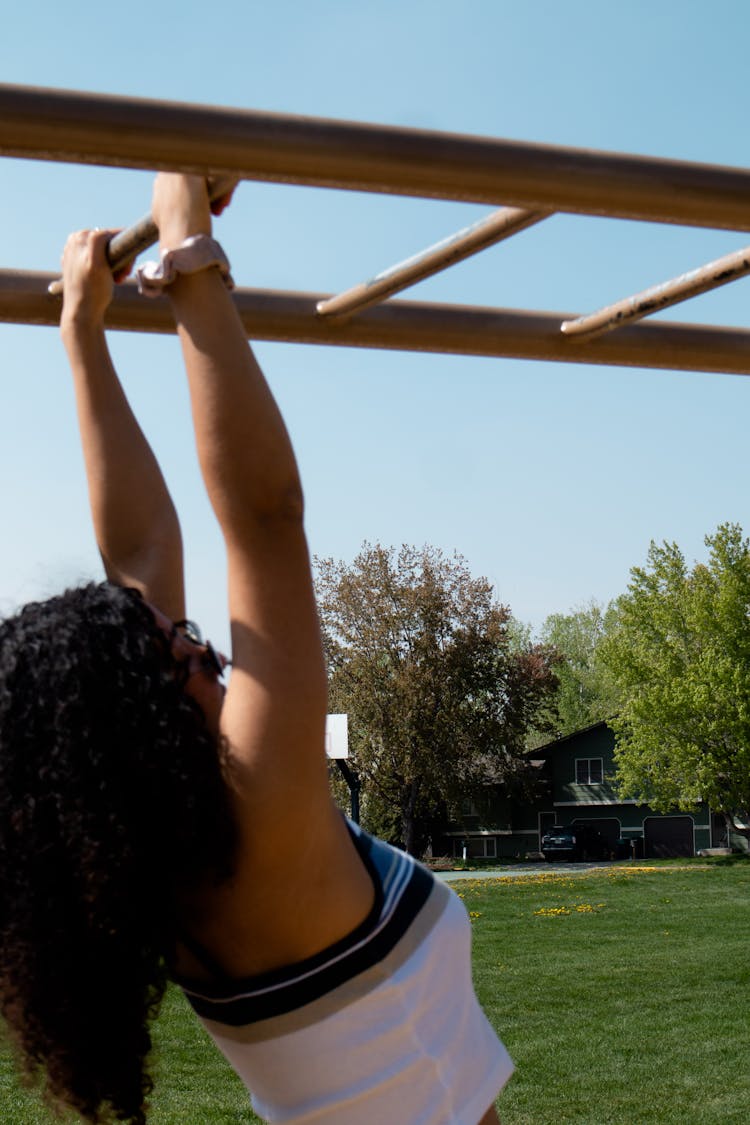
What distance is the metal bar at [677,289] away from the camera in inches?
70.9

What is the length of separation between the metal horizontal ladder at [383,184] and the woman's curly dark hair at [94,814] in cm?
42

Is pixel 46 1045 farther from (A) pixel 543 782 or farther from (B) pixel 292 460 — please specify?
(A) pixel 543 782

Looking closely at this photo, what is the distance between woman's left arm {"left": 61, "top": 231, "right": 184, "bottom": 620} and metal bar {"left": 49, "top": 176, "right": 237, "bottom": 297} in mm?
118

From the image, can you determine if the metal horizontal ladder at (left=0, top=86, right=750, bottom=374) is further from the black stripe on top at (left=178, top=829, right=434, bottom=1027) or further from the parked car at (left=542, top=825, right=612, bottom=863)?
the parked car at (left=542, top=825, right=612, bottom=863)

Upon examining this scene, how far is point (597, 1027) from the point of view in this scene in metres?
9.45

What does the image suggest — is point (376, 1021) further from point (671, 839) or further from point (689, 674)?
point (671, 839)

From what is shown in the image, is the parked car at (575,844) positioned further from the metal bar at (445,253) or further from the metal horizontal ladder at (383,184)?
the metal bar at (445,253)

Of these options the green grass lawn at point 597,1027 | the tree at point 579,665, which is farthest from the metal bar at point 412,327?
the tree at point 579,665

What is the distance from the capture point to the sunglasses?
1.36 m

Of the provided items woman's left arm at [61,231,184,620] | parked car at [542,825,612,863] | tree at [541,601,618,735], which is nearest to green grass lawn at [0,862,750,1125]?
woman's left arm at [61,231,184,620]

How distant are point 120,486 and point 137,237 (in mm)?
355

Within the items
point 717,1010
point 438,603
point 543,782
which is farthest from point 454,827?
point 717,1010

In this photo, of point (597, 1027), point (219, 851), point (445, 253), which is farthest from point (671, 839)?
point (219, 851)

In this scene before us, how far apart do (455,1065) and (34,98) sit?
0.95 meters
